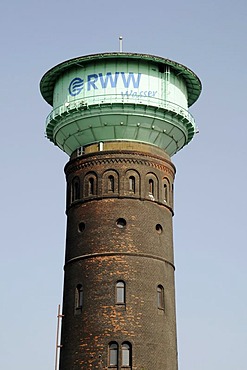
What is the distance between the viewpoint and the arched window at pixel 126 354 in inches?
1292

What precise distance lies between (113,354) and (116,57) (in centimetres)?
1396

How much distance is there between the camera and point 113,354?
3300 cm

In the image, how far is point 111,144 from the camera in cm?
3641

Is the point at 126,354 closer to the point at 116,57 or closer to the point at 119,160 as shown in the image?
the point at 119,160

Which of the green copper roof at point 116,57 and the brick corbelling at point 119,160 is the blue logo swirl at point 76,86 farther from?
the brick corbelling at point 119,160

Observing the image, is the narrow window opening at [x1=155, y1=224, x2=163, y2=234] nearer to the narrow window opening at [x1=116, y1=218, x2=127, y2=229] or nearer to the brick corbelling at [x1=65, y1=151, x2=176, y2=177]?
the narrow window opening at [x1=116, y1=218, x2=127, y2=229]

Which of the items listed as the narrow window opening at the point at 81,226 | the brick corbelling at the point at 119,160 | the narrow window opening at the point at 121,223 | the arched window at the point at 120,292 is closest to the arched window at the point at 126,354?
the arched window at the point at 120,292

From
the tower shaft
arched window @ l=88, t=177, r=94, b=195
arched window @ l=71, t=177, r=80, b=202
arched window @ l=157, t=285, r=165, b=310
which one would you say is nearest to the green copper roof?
the tower shaft

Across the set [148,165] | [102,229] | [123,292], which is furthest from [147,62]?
[123,292]

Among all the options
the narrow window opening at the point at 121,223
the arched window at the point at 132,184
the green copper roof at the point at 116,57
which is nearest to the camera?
the narrow window opening at the point at 121,223

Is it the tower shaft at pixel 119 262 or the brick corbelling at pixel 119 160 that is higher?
the brick corbelling at pixel 119 160

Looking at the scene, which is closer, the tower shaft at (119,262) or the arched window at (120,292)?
the tower shaft at (119,262)

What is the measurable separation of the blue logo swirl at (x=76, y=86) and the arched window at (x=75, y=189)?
4.24 meters

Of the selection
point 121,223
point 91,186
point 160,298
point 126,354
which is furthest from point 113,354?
point 91,186
